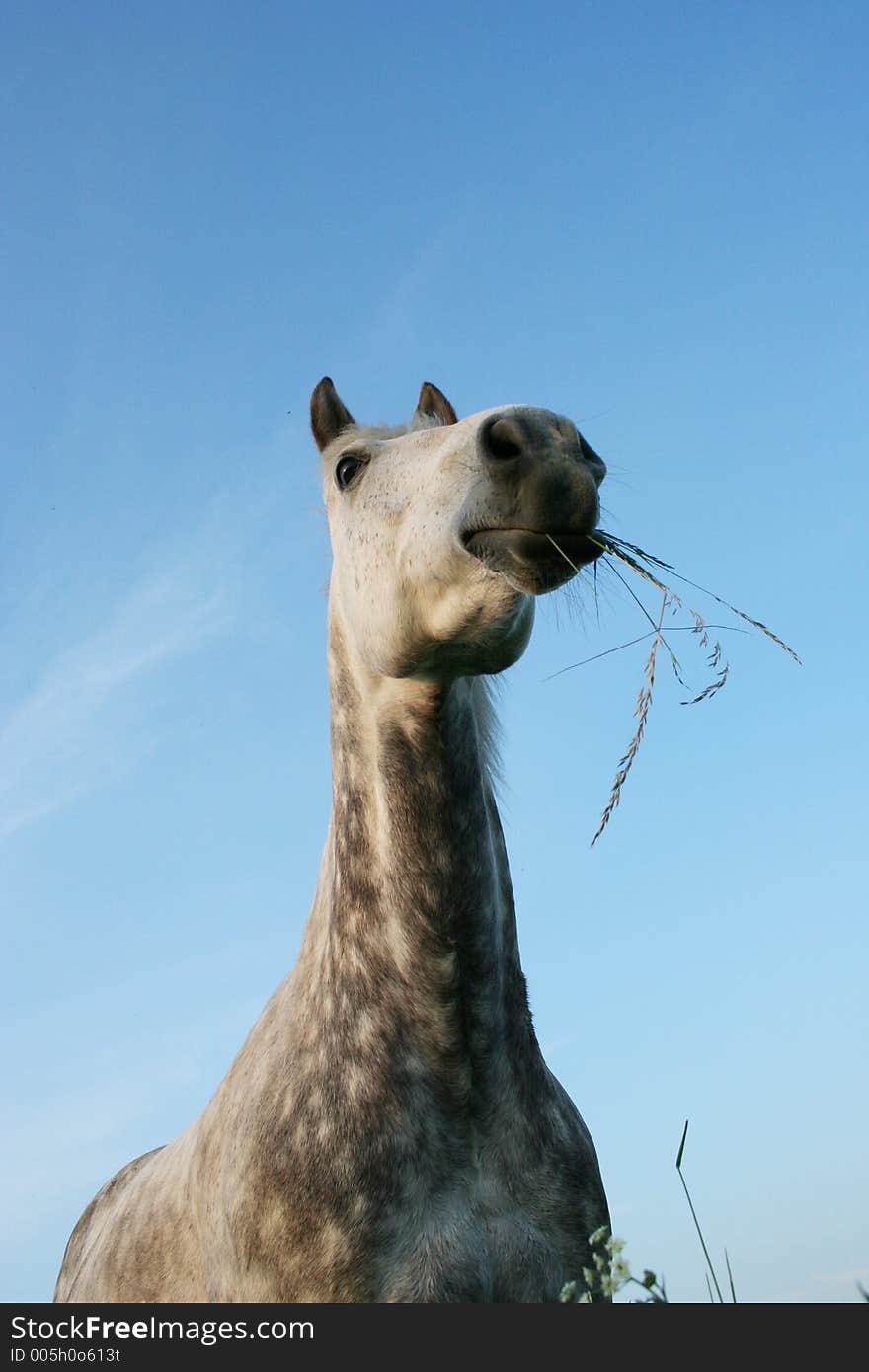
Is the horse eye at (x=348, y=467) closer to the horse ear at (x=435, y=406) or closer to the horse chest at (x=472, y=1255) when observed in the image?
the horse ear at (x=435, y=406)

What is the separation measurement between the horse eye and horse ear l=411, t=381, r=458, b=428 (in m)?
0.82

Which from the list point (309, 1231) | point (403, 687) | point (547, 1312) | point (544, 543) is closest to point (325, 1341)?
point (309, 1231)

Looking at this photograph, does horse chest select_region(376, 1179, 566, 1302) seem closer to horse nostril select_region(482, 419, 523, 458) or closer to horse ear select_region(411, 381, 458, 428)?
horse nostril select_region(482, 419, 523, 458)

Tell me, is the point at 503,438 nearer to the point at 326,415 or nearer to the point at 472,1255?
the point at 326,415

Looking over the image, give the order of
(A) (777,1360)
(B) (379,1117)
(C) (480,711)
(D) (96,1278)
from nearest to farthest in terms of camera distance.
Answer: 1. (A) (777,1360)
2. (B) (379,1117)
3. (C) (480,711)
4. (D) (96,1278)

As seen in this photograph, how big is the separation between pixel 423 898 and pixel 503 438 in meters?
1.46

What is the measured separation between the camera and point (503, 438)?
127 inches

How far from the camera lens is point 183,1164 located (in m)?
4.55

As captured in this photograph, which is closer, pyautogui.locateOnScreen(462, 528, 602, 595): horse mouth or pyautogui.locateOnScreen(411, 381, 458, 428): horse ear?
pyautogui.locateOnScreen(462, 528, 602, 595): horse mouth

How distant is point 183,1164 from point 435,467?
2.92 m

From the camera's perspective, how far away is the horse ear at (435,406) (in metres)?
5.13

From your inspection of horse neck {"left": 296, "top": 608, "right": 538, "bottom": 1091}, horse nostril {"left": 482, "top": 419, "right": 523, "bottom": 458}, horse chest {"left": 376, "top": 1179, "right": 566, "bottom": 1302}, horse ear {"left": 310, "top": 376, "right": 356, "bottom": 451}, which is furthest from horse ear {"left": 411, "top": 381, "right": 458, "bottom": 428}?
horse chest {"left": 376, "top": 1179, "right": 566, "bottom": 1302}

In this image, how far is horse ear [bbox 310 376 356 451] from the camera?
4719 mm

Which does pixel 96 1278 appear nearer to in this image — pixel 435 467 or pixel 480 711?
pixel 480 711
